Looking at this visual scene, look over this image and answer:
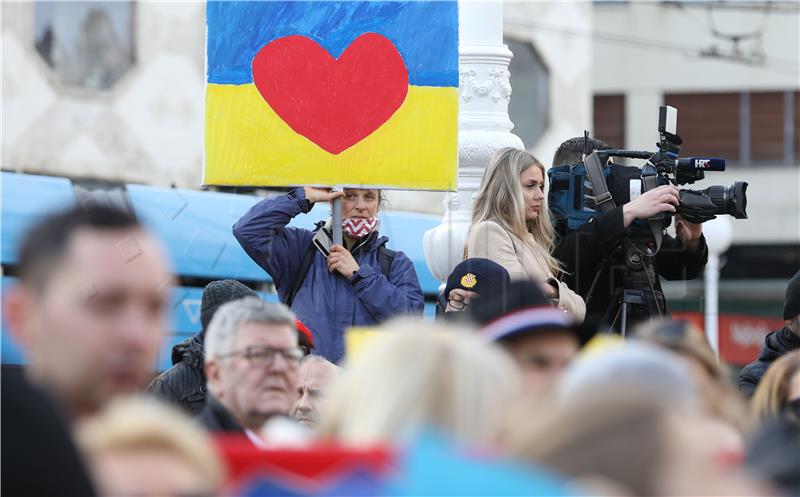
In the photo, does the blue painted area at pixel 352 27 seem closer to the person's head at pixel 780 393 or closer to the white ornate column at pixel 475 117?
the white ornate column at pixel 475 117

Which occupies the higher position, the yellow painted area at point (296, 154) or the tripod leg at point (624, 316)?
the yellow painted area at point (296, 154)

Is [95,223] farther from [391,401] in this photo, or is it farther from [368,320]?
[368,320]

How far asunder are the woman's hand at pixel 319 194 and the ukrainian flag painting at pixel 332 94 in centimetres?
6

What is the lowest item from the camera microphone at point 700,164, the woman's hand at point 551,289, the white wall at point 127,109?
the woman's hand at point 551,289

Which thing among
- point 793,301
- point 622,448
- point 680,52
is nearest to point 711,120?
point 680,52

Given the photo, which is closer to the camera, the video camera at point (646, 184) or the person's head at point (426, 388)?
the person's head at point (426, 388)

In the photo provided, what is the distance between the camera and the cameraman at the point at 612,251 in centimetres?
679

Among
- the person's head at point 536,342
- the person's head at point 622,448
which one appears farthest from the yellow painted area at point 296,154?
the person's head at point 622,448

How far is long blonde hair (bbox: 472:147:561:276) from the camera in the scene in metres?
6.84

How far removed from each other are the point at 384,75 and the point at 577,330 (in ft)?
9.83

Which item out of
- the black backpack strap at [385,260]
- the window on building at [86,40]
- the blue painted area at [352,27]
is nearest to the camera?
the blue painted area at [352,27]

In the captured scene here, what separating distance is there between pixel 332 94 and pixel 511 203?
899 mm

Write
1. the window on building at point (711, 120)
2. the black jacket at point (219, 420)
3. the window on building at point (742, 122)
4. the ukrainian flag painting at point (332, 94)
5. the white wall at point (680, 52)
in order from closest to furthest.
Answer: the black jacket at point (219, 420), the ukrainian flag painting at point (332, 94), the window on building at point (711, 120), the white wall at point (680, 52), the window on building at point (742, 122)

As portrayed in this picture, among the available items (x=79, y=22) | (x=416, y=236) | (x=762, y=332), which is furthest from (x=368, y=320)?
(x=762, y=332)
